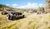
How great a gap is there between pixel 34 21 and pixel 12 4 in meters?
0.58

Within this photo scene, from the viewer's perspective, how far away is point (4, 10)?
6.87 ft

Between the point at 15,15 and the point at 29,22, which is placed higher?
the point at 15,15

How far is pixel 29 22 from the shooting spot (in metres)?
2.03

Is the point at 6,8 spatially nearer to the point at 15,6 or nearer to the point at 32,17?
the point at 15,6

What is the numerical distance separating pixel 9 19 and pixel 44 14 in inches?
29.5

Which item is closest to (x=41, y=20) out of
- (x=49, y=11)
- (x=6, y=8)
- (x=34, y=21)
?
(x=34, y=21)

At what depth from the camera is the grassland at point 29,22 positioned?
1.96 m

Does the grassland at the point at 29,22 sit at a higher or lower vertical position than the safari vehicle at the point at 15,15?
lower

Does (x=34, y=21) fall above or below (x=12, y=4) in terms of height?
below

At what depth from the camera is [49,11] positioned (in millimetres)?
2156

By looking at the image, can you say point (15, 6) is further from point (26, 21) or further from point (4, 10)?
point (26, 21)

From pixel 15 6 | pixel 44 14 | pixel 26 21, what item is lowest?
pixel 26 21

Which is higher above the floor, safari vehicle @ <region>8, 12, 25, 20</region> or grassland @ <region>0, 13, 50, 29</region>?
safari vehicle @ <region>8, 12, 25, 20</region>

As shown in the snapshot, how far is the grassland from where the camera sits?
6.44 feet
